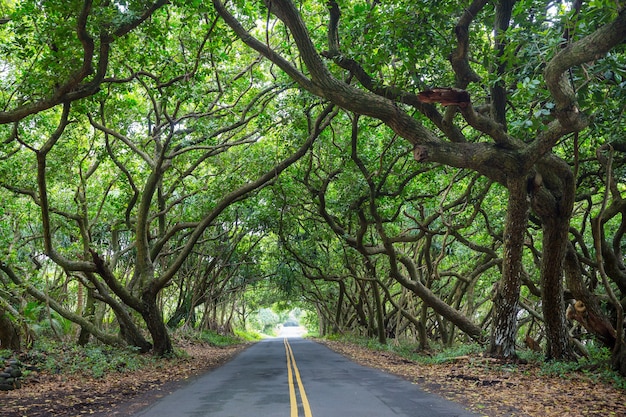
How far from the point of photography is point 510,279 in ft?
37.5

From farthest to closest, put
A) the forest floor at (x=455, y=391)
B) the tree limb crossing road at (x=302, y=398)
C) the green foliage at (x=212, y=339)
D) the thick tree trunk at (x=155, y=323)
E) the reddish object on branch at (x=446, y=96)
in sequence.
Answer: the green foliage at (x=212, y=339)
the thick tree trunk at (x=155, y=323)
the reddish object on branch at (x=446, y=96)
the forest floor at (x=455, y=391)
the tree limb crossing road at (x=302, y=398)

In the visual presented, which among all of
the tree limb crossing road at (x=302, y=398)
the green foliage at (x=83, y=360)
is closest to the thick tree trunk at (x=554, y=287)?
the tree limb crossing road at (x=302, y=398)

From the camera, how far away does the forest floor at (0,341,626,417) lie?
7.69 metres

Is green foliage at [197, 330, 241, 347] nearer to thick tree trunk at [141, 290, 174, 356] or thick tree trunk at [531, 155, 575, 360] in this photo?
thick tree trunk at [141, 290, 174, 356]

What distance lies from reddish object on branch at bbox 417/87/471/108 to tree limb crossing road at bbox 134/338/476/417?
4.98m

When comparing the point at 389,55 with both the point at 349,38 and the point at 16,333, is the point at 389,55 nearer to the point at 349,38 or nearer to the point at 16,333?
the point at 349,38

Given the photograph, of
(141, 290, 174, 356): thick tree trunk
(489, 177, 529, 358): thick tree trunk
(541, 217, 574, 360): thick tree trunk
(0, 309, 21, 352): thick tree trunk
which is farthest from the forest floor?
(141, 290, 174, 356): thick tree trunk

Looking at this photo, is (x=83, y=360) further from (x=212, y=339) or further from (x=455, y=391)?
(x=212, y=339)

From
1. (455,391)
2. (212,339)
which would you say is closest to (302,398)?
(455,391)

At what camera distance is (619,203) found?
38.6 ft

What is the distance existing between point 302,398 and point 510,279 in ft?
18.6

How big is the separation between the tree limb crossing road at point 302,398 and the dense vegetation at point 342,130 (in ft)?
12.0

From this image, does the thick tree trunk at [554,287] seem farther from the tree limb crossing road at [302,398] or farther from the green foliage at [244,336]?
the green foliage at [244,336]

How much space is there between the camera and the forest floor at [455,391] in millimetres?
7688
